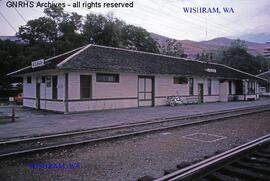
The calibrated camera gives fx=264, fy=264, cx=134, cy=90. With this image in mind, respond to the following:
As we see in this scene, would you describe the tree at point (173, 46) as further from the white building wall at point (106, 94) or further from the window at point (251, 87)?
the white building wall at point (106, 94)

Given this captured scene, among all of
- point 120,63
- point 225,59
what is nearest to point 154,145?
point 120,63

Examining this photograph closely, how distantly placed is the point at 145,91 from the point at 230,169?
1845cm

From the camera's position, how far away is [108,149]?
745 cm

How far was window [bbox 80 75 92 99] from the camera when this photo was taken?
18.9 m

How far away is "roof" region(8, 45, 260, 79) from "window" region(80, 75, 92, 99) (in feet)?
3.21

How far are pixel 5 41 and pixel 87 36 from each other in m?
12.6

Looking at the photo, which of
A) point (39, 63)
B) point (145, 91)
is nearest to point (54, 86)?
point (39, 63)

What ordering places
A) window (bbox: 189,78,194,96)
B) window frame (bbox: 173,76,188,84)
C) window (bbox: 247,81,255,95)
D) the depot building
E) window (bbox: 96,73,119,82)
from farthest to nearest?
window (bbox: 247,81,255,95), window (bbox: 189,78,194,96), window frame (bbox: 173,76,188,84), window (bbox: 96,73,119,82), the depot building

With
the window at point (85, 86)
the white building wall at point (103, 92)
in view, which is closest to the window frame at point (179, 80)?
the white building wall at point (103, 92)

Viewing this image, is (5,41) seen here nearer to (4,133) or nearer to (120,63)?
(120,63)

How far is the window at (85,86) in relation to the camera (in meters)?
18.9

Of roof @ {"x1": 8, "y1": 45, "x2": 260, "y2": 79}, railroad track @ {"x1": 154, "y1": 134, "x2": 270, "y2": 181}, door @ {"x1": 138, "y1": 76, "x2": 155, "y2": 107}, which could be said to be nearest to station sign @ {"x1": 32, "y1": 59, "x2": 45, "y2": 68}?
roof @ {"x1": 8, "y1": 45, "x2": 260, "y2": 79}

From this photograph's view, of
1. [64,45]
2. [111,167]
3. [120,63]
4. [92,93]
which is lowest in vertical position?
[111,167]

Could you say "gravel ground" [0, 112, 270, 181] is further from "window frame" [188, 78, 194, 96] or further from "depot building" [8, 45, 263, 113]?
"window frame" [188, 78, 194, 96]
